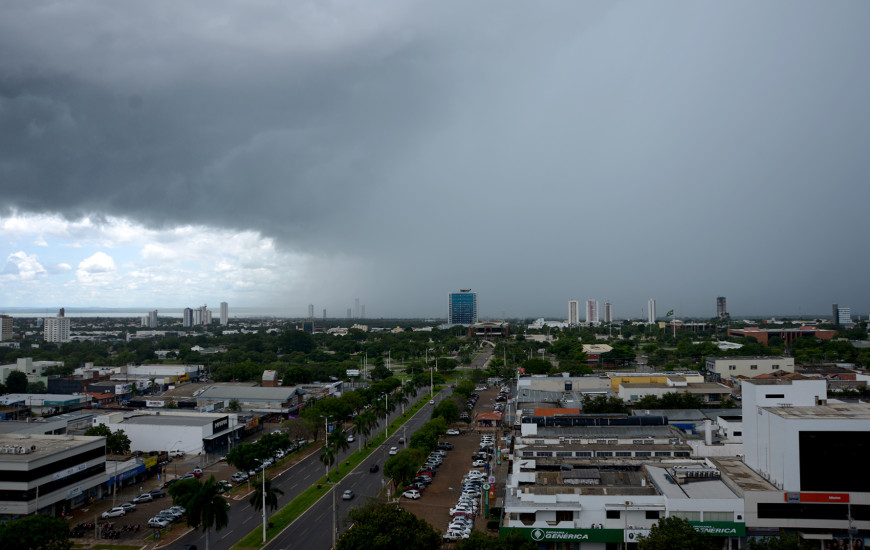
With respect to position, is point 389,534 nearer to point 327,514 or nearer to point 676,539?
point 327,514

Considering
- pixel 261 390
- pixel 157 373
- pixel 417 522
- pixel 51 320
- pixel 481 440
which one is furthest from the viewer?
pixel 51 320

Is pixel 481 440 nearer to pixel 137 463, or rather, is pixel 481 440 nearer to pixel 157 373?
pixel 137 463

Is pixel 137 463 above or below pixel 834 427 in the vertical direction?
below

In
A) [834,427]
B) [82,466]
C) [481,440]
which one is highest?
[834,427]

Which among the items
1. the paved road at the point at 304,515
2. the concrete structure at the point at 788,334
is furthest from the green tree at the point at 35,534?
the concrete structure at the point at 788,334

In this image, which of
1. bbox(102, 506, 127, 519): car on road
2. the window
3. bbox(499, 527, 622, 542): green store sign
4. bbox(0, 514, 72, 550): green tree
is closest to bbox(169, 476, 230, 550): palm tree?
bbox(0, 514, 72, 550): green tree

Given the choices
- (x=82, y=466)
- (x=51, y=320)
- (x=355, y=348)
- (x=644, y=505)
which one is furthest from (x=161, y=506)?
(x=51, y=320)

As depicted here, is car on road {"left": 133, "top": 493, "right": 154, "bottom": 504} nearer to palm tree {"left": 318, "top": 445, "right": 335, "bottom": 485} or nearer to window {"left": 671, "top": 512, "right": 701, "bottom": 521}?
palm tree {"left": 318, "top": 445, "right": 335, "bottom": 485}
